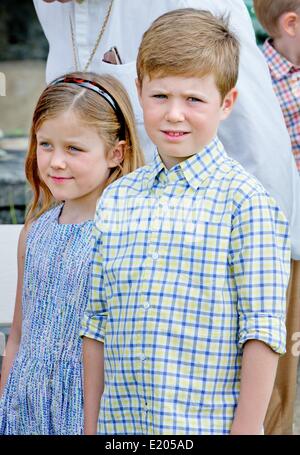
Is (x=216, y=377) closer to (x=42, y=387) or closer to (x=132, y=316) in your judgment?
(x=132, y=316)

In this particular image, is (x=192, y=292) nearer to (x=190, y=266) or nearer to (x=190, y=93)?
(x=190, y=266)

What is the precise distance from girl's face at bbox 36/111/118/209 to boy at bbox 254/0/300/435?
33.2 inches

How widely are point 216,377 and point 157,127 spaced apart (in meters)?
0.49

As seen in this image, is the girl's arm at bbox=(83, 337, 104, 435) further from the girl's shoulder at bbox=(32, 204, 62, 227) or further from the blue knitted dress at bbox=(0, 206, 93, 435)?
the girl's shoulder at bbox=(32, 204, 62, 227)

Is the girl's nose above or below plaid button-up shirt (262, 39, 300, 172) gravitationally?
below

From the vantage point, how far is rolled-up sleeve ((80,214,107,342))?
2061 millimetres

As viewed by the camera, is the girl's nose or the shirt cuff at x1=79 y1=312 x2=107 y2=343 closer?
the shirt cuff at x1=79 y1=312 x2=107 y2=343

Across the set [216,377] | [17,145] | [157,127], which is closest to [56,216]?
[157,127]

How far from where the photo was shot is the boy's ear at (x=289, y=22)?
2975 millimetres

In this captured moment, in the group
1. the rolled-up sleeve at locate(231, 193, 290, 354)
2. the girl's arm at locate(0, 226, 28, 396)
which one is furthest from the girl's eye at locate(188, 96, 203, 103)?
the girl's arm at locate(0, 226, 28, 396)

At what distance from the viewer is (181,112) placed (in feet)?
6.47

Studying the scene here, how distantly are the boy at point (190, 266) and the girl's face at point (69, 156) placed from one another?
0.28 metres

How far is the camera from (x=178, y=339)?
6.39 ft

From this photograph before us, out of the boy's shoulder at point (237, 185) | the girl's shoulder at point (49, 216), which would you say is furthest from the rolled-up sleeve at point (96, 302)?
the girl's shoulder at point (49, 216)
